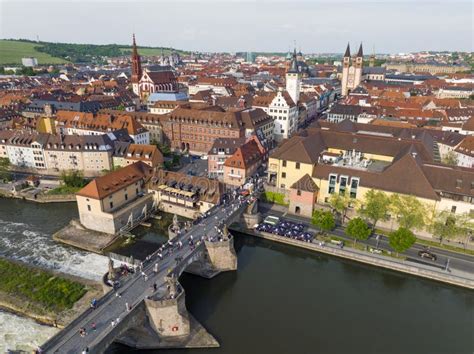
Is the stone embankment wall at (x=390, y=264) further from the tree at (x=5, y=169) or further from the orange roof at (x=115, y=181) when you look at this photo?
the tree at (x=5, y=169)

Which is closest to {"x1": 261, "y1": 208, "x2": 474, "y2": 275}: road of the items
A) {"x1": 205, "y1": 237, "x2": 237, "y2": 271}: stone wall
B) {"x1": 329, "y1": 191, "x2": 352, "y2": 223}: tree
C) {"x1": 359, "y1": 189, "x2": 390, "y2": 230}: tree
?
{"x1": 359, "y1": 189, "x2": 390, "y2": 230}: tree

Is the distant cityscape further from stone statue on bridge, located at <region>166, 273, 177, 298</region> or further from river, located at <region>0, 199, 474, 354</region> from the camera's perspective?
river, located at <region>0, 199, 474, 354</region>

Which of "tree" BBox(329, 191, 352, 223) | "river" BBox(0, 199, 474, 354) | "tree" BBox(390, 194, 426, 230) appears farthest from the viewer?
"tree" BBox(329, 191, 352, 223)

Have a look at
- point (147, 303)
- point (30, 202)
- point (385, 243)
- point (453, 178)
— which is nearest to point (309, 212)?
point (385, 243)

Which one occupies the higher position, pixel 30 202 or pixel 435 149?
pixel 435 149

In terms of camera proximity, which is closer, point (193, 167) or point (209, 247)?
point (209, 247)

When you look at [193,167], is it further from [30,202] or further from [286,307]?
[286,307]
